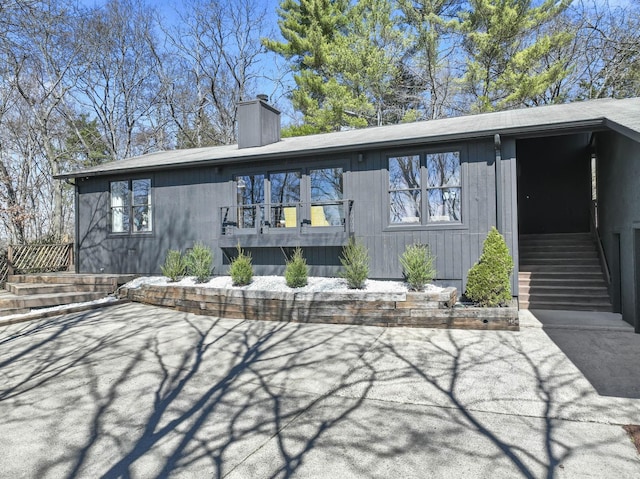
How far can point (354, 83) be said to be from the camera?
15883mm

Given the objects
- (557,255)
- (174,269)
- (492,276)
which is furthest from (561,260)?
(174,269)

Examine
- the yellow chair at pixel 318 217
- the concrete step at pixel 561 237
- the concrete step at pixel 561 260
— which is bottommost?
the concrete step at pixel 561 260

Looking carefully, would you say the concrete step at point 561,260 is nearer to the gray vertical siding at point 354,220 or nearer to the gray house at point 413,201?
the gray house at point 413,201

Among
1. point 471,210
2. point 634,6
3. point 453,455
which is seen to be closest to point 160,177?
point 471,210

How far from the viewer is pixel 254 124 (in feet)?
33.5

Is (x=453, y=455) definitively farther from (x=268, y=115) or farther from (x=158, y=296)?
(x=268, y=115)

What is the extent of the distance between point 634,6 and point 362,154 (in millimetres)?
12216

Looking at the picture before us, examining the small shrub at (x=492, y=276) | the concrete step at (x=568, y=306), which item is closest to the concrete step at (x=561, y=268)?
the concrete step at (x=568, y=306)

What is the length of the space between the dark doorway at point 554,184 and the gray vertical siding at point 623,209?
230cm

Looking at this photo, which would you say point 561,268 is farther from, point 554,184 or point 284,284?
point 284,284

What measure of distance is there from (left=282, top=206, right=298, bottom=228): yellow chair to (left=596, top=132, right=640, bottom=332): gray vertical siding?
5627 millimetres

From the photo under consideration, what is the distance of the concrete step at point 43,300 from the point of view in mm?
7043

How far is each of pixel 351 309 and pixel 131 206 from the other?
6.81 metres

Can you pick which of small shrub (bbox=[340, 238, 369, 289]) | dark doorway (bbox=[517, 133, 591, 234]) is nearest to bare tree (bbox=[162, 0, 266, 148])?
dark doorway (bbox=[517, 133, 591, 234])
